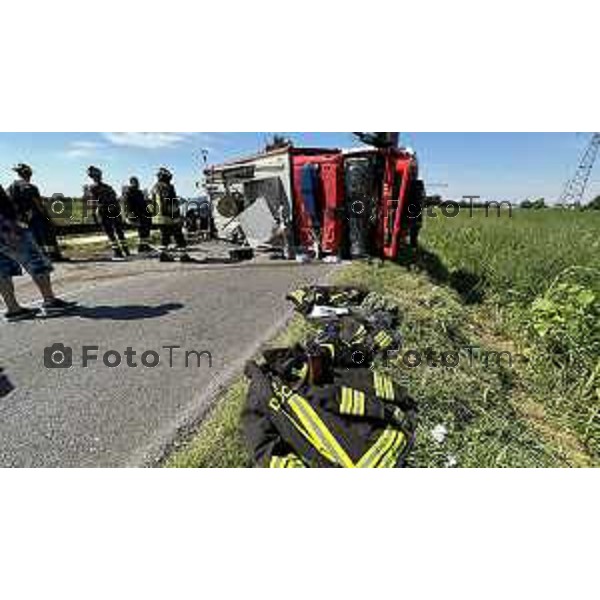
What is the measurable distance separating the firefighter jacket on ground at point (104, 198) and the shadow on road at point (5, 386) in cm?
521

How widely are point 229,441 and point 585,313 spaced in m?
3.90

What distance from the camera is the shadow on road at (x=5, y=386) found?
297 cm

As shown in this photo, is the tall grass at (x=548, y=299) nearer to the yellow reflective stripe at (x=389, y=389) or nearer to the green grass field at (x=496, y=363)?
the green grass field at (x=496, y=363)

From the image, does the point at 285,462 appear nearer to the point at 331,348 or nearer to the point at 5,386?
the point at 331,348

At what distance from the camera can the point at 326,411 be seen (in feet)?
7.55

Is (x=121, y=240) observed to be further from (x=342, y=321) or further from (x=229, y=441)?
(x=229, y=441)

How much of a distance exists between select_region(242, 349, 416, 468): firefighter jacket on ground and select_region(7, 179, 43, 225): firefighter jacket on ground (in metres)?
4.74

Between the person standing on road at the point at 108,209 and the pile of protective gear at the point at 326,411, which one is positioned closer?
the pile of protective gear at the point at 326,411

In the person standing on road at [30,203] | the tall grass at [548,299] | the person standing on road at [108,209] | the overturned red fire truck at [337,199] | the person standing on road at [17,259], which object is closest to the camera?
the tall grass at [548,299]

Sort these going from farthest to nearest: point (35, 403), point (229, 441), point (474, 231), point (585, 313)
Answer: point (474, 231) < point (585, 313) < point (35, 403) < point (229, 441)

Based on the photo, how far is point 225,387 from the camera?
294 cm

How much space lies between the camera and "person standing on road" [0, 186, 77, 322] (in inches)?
160

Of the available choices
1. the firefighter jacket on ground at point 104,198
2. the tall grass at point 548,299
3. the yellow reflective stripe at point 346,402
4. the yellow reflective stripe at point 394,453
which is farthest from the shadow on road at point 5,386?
the firefighter jacket on ground at point 104,198
